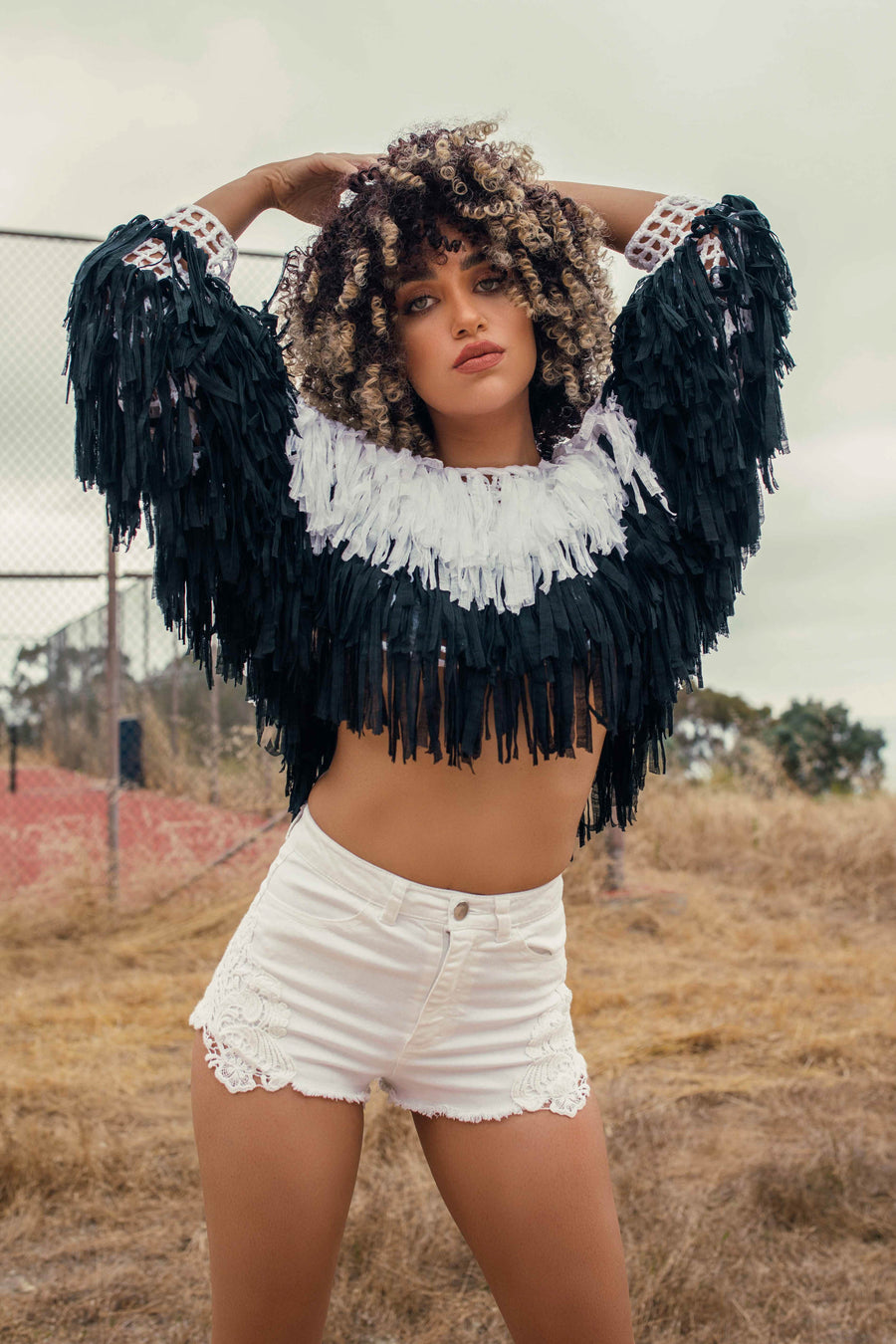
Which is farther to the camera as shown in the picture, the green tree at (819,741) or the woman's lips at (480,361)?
the green tree at (819,741)

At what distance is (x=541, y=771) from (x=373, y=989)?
1.23 feet

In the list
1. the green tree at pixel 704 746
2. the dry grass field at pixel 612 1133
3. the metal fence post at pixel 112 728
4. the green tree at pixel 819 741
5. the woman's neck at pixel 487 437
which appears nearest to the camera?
the woman's neck at pixel 487 437

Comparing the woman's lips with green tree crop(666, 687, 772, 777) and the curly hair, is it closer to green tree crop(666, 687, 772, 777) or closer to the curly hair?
the curly hair

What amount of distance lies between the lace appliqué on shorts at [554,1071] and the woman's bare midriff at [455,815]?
0.67ft

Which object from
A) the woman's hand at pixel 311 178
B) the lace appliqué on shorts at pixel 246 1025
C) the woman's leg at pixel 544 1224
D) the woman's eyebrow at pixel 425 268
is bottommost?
the woman's leg at pixel 544 1224

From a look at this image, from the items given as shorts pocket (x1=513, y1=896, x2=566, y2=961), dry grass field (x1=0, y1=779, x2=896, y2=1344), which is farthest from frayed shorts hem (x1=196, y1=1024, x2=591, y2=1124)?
dry grass field (x1=0, y1=779, x2=896, y2=1344)

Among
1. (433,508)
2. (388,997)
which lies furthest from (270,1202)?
(433,508)

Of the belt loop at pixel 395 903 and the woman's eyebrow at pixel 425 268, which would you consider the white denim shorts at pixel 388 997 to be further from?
the woman's eyebrow at pixel 425 268

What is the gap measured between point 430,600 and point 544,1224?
0.83m

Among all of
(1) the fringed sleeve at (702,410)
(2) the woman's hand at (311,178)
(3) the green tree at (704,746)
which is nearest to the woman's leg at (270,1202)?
(1) the fringed sleeve at (702,410)

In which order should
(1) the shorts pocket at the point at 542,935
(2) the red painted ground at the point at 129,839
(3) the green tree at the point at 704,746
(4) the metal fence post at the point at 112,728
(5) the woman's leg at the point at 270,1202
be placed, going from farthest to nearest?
(3) the green tree at the point at 704,746
(2) the red painted ground at the point at 129,839
(4) the metal fence post at the point at 112,728
(1) the shorts pocket at the point at 542,935
(5) the woman's leg at the point at 270,1202

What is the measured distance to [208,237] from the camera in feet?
5.25

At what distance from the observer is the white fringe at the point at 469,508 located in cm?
151

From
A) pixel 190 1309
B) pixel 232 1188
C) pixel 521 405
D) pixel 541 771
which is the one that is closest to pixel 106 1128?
pixel 190 1309
